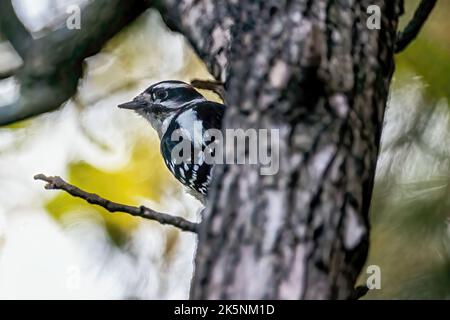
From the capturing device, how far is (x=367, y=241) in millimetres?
1371

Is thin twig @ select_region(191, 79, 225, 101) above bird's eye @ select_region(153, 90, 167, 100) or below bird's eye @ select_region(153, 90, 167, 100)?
above

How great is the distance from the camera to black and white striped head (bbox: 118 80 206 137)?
280 cm

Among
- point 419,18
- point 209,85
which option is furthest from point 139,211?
point 419,18

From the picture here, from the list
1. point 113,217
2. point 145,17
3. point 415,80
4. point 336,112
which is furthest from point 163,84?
point 336,112

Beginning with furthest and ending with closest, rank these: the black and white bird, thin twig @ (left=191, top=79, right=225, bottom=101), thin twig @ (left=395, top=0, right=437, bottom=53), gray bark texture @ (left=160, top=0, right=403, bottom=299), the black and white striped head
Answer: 1. the black and white striped head
2. the black and white bird
3. thin twig @ (left=395, top=0, right=437, bottom=53)
4. thin twig @ (left=191, top=79, right=225, bottom=101)
5. gray bark texture @ (left=160, top=0, right=403, bottom=299)

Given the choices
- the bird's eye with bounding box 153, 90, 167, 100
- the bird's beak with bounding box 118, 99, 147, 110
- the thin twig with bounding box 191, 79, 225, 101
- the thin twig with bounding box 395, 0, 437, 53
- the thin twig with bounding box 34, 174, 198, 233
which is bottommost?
the bird's beak with bounding box 118, 99, 147, 110

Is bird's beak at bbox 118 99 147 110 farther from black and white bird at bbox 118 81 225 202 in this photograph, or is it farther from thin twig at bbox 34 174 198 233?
thin twig at bbox 34 174 198 233

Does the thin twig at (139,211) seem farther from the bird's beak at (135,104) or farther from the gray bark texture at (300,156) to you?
the bird's beak at (135,104)

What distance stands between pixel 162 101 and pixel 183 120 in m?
0.26

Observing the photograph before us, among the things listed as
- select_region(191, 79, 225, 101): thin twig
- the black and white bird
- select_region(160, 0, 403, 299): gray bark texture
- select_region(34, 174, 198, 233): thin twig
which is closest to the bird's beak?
the black and white bird

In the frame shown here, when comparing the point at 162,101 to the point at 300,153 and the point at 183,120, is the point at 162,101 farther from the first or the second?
the point at 300,153
